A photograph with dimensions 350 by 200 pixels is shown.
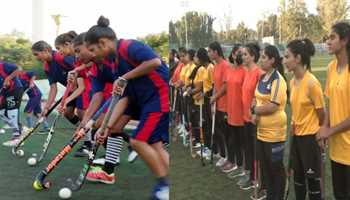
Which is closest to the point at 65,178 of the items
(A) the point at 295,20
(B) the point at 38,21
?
(A) the point at 295,20

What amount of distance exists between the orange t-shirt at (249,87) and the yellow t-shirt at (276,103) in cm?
15

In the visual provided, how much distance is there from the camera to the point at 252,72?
11.0ft

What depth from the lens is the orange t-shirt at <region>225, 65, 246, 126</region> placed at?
137 inches

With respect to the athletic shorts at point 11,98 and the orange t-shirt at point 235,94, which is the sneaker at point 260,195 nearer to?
the orange t-shirt at point 235,94

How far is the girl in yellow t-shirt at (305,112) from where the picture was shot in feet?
8.78

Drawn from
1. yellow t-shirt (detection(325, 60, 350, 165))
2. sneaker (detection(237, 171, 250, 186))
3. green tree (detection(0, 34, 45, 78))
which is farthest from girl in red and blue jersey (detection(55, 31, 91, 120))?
green tree (detection(0, 34, 45, 78))

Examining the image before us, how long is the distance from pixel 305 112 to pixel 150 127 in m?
0.97

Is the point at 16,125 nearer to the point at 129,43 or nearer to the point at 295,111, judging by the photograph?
the point at 129,43

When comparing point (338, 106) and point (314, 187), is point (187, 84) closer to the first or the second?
point (314, 187)

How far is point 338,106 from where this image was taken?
253 cm

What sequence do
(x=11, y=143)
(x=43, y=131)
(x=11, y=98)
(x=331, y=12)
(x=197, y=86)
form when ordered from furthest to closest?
(x=43, y=131) < (x=11, y=98) < (x=11, y=143) < (x=197, y=86) < (x=331, y=12)

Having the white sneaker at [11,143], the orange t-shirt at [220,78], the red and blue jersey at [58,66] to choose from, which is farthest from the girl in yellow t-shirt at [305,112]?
the white sneaker at [11,143]

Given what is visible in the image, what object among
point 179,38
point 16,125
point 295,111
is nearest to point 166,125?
point 179,38

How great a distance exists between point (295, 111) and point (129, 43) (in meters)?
1.13
